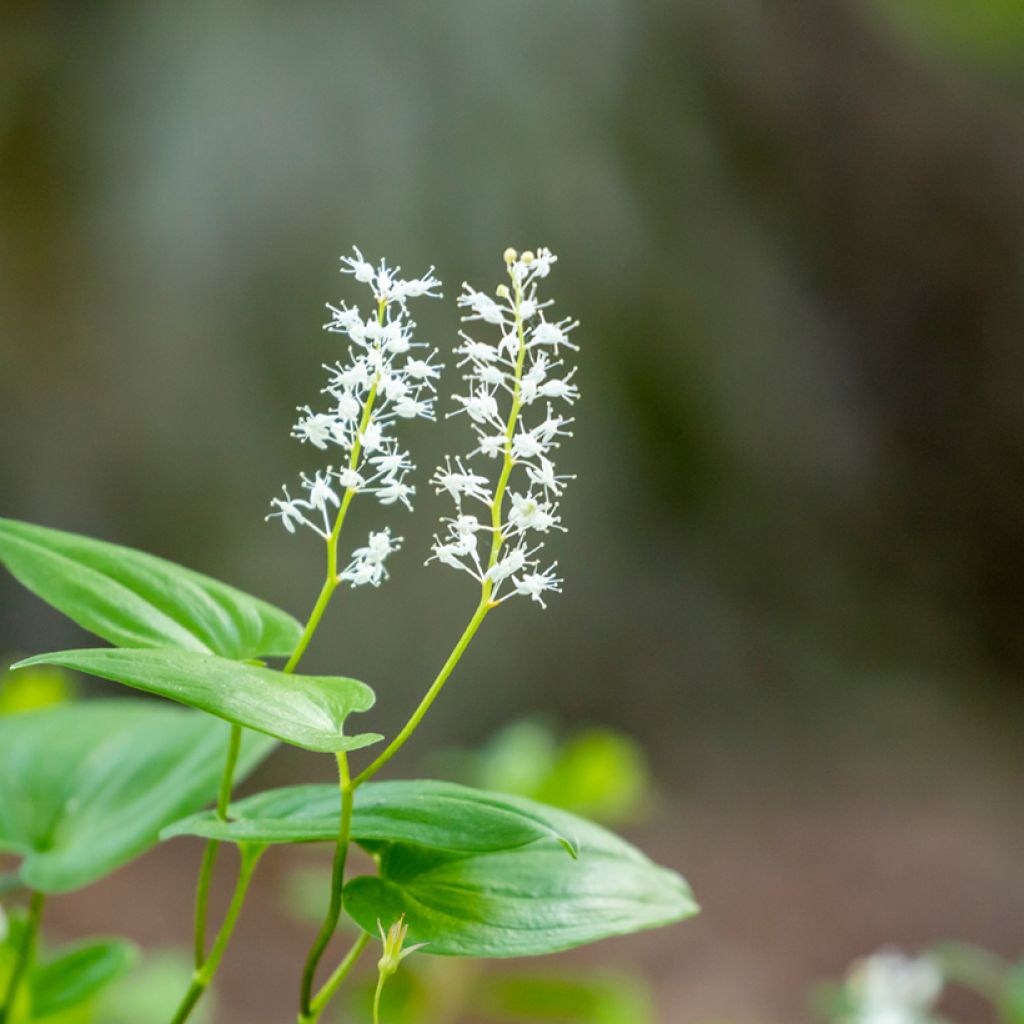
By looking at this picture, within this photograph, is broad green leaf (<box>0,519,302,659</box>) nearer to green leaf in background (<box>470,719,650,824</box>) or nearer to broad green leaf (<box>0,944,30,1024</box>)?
broad green leaf (<box>0,944,30,1024</box>)

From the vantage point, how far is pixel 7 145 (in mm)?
2729

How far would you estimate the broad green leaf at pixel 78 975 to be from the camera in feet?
2.01

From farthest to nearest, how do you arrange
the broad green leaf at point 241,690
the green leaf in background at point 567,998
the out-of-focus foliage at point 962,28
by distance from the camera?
1. the out-of-focus foliage at point 962,28
2. the green leaf in background at point 567,998
3. the broad green leaf at point 241,690

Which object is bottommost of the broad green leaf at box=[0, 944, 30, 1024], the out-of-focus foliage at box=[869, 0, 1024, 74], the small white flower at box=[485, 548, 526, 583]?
the broad green leaf at box=[0, 944, 30, 1024]

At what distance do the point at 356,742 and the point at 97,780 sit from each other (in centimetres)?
37

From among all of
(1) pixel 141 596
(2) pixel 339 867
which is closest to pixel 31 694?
(1) pixel 141 596

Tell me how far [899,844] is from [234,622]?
3.16m

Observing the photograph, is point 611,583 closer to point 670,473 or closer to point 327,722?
point 670,473

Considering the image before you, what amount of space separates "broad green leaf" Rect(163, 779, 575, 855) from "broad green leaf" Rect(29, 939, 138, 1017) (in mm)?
189

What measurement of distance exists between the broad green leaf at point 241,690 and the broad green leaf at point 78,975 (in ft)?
0.96

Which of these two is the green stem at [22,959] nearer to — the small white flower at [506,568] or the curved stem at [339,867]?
the curved stem at [339,867]

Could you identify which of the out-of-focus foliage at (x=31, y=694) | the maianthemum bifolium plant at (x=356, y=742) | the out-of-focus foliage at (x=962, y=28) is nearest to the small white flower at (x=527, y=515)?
the maianthemum bifolium plant at (x=356, y=742)

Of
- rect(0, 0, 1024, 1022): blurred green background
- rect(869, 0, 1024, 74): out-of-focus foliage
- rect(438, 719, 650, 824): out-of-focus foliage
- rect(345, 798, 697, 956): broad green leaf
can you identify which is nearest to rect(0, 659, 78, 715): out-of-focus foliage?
rect(438, 719, 650, 824): out-of-focus foliage

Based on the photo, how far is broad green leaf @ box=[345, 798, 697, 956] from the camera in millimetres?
468
